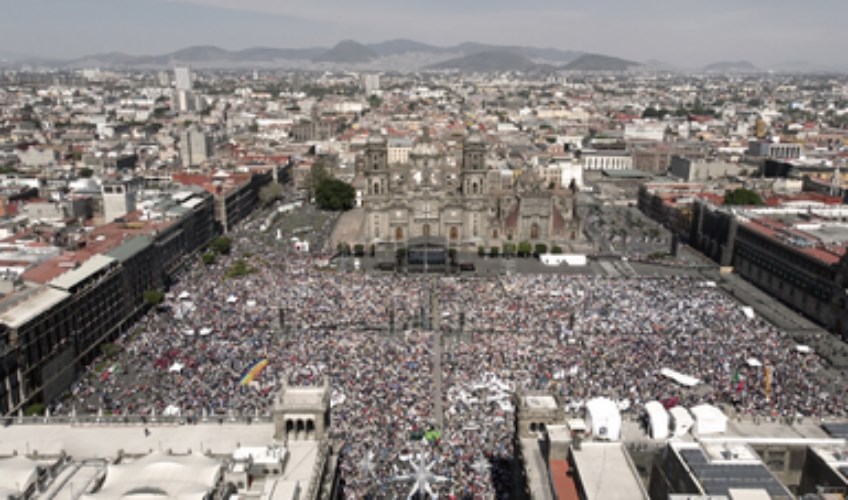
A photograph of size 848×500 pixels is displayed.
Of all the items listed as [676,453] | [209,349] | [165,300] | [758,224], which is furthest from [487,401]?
[758,224]

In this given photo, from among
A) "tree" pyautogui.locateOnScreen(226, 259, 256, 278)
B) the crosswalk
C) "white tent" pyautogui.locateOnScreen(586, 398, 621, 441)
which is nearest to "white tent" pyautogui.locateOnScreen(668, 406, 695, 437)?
"white tent" pyautogui.locateOnScreen(586, 398, 621, 441)

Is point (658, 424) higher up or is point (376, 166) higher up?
point (376, 166)

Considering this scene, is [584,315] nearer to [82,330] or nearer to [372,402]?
[372,402]

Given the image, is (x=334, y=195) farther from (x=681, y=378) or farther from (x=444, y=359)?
(x=681, y=378)

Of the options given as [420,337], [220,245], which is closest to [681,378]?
[420,337]

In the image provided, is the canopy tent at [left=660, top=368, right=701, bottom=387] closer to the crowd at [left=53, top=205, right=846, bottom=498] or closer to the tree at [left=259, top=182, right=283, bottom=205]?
the crowd at [left=53, top=205, right=846, bottom=498]

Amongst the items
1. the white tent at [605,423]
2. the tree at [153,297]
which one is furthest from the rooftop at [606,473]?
the tree at [153,297]
